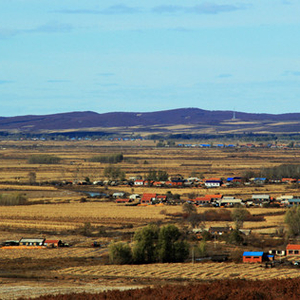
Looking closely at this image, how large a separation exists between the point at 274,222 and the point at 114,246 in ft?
49.8

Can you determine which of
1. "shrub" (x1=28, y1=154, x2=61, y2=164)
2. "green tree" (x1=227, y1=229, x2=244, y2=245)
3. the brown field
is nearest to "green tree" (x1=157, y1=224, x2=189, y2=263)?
the brown field

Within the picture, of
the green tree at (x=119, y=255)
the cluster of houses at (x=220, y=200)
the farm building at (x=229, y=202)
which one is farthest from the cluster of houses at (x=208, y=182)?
the green tree at (x=119, y=255)

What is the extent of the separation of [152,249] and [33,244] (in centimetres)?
747

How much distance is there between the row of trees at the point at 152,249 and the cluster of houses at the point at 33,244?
5.33 meters

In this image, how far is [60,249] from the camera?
3634 centimetres

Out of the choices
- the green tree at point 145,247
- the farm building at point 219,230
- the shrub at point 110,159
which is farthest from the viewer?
the shrub at point 110,159

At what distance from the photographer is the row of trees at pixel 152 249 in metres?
32.7

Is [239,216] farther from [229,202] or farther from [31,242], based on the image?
[31,242]

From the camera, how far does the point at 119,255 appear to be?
107 feet

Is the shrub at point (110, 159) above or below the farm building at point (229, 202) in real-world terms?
above

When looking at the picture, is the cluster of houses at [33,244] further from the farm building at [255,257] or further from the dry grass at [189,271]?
the farm building at [255,257]

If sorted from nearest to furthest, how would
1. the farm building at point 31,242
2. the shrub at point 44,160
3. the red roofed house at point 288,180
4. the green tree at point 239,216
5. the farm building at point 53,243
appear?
the farm building at point 53,243
the farm building at point 31,242
the green tree at point 239,216
the red roofed house at point 288,180
the shrub at point 44,160

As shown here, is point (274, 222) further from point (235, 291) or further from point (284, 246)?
point (235, 291)

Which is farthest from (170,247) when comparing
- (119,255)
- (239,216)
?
(239,216)
